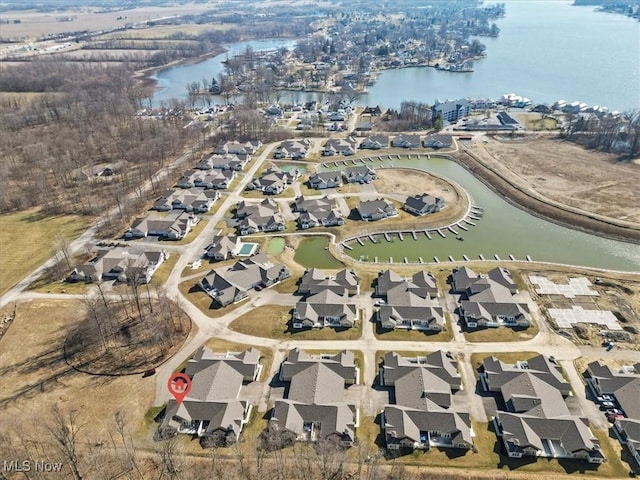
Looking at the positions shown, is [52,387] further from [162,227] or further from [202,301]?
[162,227]

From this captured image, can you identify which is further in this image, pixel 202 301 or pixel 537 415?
pixel 202 301

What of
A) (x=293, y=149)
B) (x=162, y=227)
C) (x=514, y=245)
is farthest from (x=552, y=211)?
(x=162, y=227)

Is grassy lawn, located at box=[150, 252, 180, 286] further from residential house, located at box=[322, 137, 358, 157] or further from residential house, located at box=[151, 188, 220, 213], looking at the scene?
residential house, located at box=[322, 137, 358, 157]

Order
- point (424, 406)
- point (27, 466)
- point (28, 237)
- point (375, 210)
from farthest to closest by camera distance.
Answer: point (375, 210)
point (28, 237)
point (424, 406)
point (27, 466)

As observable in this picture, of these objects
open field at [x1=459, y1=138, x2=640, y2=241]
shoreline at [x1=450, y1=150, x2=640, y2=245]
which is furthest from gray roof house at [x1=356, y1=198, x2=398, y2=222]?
open field at [x1=459, y1=138, x2=640, y2=241]

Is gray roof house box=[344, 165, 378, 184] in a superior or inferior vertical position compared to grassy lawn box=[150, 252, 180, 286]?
superior

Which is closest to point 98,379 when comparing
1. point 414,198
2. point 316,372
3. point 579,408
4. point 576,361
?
point 316,372

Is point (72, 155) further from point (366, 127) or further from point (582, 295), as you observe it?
point (582, 295)
